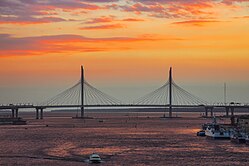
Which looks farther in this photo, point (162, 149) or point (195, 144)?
point (195, 144)

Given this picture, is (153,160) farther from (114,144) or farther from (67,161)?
(114,144)

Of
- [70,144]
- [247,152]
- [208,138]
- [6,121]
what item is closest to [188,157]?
[247,152]

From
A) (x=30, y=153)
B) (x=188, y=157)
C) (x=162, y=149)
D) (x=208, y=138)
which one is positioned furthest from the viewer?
(x=208, y=138)

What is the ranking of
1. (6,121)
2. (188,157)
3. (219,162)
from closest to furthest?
1. (219,162)
2. (188,157)
3. (6,121)

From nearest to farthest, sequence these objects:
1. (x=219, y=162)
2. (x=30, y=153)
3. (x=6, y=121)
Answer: (x=219, y=162) < (x=30, y=153) < (x=6, y=121)

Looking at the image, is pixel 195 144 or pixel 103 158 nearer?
pixel 103 158

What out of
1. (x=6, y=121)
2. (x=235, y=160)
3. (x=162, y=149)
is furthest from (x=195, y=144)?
(x=6, y=121)

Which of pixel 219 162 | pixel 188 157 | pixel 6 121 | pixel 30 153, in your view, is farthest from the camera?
pixel 6 121

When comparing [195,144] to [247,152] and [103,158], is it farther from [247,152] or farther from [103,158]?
[103,158]
